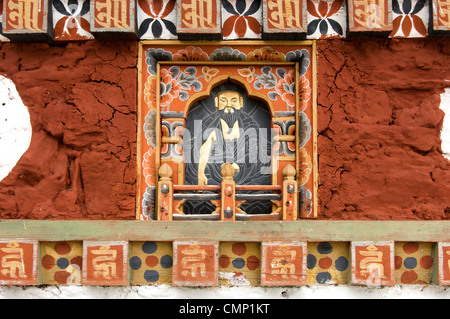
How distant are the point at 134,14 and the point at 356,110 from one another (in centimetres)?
180

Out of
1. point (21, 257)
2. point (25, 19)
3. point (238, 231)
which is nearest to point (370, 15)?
point (238, 231)

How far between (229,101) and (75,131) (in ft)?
3.97

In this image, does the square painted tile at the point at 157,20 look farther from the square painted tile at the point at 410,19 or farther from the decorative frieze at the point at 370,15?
the square painted tile at the point at 410,19

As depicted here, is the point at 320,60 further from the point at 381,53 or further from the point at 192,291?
the point at 192,291

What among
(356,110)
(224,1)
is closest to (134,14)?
(224,1)

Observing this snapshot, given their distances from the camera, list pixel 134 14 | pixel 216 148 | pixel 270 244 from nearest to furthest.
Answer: pixel 270 244
pixel 134 14
pixel 216 148

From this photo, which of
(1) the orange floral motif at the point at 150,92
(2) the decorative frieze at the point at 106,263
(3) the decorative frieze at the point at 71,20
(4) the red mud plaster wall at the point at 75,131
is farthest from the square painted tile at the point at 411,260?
(3) the decorative frieze at the point at 71,20

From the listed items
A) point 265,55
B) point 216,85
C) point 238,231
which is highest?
point 265,55

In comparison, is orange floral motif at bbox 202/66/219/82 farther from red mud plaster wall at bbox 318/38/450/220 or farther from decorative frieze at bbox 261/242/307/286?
decorative frieze at bbox 261/242/307/286

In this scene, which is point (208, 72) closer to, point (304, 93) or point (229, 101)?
point (229, 101)

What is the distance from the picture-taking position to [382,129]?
3.67m

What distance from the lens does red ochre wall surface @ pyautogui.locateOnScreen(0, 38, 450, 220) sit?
363cm

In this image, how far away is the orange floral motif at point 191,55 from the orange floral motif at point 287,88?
0.61 meters

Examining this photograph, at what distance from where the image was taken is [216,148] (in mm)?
3949
